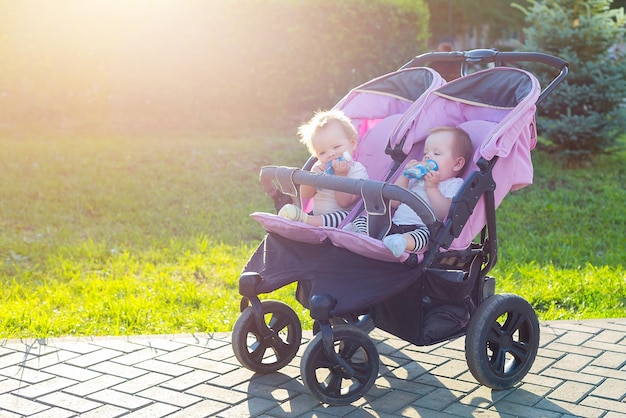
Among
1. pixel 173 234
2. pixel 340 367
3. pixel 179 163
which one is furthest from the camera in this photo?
pixel 179 163

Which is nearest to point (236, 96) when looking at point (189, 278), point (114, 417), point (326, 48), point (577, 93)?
point (326, 48)

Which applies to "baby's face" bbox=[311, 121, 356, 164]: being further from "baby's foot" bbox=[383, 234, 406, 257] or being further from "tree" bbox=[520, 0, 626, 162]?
"tree" bbox=[520, 0, 626, 162]

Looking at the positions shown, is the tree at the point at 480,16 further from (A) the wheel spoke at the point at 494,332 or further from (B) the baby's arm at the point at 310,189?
(A) the wheel spoke at the point at 494,332

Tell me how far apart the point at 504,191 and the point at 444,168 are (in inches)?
13.1

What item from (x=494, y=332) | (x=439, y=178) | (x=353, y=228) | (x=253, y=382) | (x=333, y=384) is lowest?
(x=253, y=382)

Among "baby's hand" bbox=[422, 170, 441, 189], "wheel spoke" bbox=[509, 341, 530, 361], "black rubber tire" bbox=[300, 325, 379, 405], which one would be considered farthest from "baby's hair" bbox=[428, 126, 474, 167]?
"black rubber tire" bbox=[300, 325, 379, 405]

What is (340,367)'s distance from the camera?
4.20m

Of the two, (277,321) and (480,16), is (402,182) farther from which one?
(480,16)

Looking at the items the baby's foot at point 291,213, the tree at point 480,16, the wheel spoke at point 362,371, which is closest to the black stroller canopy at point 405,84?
the baby's foot at point 291,213

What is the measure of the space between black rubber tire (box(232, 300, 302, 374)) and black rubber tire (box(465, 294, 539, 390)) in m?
0.96

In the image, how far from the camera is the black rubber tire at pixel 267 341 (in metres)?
4.54

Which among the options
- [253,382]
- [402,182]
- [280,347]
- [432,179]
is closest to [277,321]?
[280,347]

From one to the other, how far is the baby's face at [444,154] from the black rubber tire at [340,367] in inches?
40.6

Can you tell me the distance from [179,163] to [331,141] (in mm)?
5566
